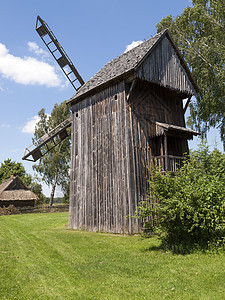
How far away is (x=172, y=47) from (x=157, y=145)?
584 cm

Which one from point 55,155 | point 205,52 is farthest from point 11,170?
point 205,52

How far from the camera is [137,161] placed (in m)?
12.9

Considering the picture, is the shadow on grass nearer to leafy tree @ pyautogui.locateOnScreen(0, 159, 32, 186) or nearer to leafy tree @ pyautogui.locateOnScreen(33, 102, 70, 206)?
leafy tree @ pyautogui.locateOnScreen(33, 102, 70, 206)

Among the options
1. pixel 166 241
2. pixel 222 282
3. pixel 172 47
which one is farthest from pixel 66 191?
pixel 222 282

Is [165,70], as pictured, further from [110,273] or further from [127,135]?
[110,273]

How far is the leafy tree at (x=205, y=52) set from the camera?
853 inches

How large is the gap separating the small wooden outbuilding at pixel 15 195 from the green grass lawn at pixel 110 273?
1096 inches

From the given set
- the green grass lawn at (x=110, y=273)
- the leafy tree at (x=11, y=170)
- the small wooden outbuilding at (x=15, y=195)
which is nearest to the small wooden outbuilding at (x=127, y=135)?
the green grass lawn at (x=110, y=273)

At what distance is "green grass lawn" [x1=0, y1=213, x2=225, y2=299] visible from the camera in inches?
209

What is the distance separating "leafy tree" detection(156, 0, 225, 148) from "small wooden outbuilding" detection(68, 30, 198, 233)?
6.93 metres

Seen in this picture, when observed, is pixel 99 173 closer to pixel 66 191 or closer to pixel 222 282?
pixel 222 282

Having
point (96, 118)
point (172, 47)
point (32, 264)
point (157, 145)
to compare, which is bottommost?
point (32, 264)

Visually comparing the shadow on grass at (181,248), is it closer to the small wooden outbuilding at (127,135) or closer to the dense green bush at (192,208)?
the dense green bush at (192,208)

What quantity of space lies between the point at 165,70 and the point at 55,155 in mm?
27746
